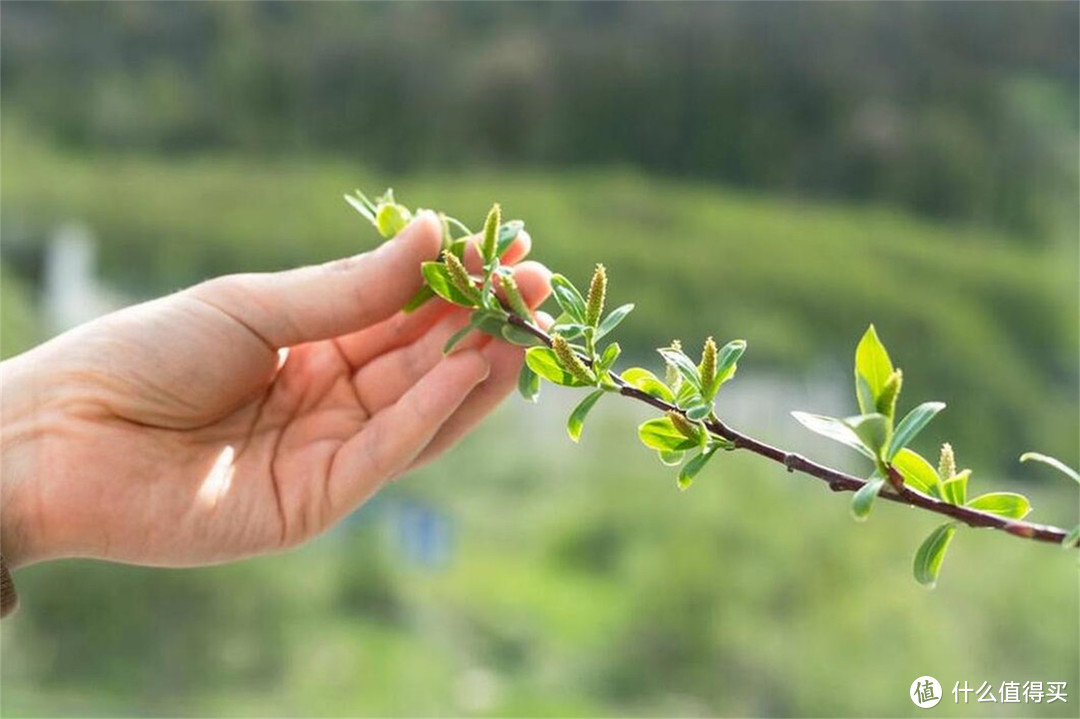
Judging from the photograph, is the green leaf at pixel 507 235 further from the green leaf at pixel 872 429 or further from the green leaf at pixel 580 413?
the green leaf at pixel 872 429

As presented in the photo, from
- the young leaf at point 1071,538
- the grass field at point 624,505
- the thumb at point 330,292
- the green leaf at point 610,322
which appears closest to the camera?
the young leaf at point 1071,538

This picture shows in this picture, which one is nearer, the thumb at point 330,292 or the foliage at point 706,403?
the foliage at point 706,403

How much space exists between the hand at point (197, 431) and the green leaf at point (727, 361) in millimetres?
186

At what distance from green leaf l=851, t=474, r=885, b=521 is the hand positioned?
0.26 metres

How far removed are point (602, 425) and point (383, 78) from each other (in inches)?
18.5

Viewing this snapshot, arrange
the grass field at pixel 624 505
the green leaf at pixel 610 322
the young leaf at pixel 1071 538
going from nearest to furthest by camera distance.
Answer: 1. the young leaf at pixel 1071 538
2. the green leaf at pixel 610 322
3. the grass field at pixel 624 505

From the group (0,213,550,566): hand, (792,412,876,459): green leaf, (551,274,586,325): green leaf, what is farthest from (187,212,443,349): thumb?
(792,412,876,459): green leaf

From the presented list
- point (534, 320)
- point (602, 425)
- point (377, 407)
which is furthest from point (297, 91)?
point (534, 320)

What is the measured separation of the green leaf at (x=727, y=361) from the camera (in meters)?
0.36

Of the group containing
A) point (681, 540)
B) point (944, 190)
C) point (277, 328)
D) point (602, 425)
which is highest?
point (277, 328)

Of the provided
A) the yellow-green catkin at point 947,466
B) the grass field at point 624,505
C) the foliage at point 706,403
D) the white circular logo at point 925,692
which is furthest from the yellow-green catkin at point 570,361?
the grass field at point 624,505

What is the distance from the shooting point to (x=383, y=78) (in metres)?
1.39

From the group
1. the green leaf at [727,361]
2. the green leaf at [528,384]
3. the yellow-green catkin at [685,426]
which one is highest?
the green leaf at [727,361]

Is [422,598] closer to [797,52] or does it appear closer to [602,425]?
[602,425]
